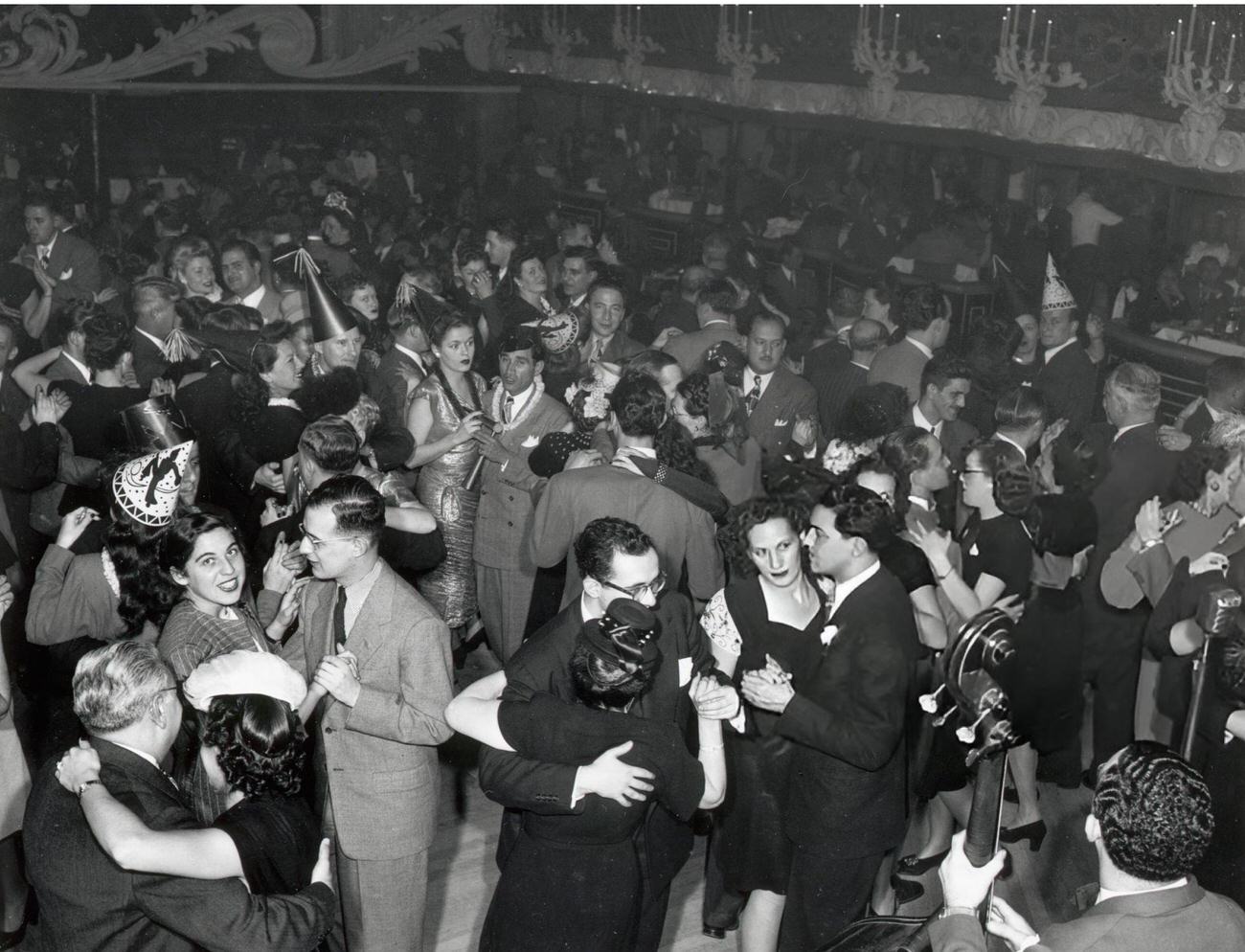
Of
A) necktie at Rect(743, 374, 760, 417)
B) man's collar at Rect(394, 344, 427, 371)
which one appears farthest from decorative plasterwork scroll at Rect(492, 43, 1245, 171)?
man's collar at Rect(394, 344, 427, 371)

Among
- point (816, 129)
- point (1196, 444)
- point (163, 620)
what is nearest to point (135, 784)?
point (163, 620)

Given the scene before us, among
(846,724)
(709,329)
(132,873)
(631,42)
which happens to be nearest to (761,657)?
(846,724)

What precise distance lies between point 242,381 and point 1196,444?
307 cm

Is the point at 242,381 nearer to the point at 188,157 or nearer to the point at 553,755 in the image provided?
the point at 553,755

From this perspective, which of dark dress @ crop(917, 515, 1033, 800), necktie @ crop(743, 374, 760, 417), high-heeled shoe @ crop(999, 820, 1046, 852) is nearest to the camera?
dark dress @ crop(917, 515, 1033, 800)

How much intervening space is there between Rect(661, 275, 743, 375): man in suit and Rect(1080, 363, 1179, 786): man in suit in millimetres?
1719

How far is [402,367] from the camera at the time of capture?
16.0ft

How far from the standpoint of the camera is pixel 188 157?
12.0 metres

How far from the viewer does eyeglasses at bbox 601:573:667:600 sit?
8.77 feet

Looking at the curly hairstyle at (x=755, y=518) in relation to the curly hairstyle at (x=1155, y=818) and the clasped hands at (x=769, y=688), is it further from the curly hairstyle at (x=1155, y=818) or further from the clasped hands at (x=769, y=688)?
the curly hairstyle at (x=1155, y=818)

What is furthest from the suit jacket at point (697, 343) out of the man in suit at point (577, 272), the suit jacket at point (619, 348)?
the man in suit at point (577, 272)

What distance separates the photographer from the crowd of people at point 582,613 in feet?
7.15

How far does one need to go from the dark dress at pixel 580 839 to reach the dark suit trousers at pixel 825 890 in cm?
61

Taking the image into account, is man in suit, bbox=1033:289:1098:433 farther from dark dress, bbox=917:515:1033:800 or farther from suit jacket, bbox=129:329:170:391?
suit jacket, bbox=129:329:170:391
